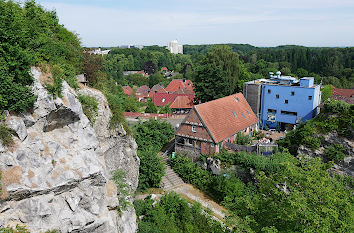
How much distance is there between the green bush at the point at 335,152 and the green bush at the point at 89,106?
59.1ft

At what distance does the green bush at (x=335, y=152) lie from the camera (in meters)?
21.7

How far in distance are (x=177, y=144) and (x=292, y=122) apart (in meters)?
12.9

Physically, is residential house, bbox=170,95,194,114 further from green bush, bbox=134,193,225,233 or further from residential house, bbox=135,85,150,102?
green bush, bbox=134,193,225,233

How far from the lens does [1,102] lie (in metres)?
10.5

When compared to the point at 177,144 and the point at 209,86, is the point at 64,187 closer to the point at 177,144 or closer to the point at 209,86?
the point at 177,144

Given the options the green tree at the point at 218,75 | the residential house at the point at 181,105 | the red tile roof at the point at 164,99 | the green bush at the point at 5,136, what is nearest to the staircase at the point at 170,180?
the green tree at the point at 218,75

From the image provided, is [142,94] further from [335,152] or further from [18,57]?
[18,57]

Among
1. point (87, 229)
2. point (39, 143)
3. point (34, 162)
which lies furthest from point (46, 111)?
point (87, 229)

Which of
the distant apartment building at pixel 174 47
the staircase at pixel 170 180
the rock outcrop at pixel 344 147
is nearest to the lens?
the rock outcrop at pixel 344 147

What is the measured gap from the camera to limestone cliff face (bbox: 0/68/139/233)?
10289 millimetres

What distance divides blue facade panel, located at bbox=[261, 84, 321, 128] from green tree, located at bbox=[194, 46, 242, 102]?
191 inches

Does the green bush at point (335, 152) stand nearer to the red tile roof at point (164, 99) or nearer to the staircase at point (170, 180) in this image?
the staircase at point (170, 180)

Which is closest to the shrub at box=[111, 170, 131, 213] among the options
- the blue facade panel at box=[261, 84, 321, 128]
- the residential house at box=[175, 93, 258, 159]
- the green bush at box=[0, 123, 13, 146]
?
the green bush at box=[0, 123, 13, 146]

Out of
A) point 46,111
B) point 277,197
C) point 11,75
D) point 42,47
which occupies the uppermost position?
point 42,47
